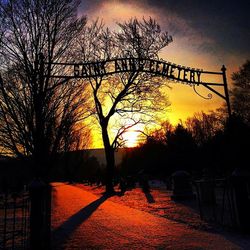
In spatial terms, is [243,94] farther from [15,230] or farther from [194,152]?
[15,230]

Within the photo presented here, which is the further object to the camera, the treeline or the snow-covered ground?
the treeline

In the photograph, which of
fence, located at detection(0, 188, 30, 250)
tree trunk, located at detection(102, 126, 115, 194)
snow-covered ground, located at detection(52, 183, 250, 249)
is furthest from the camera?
tree trunk, located at detection(102, 126, 115, 194)

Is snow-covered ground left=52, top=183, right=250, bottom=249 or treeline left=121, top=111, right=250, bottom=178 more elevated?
treeline left=121, top=111, right=250, bottom=178

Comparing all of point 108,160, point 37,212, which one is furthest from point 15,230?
point 108,160

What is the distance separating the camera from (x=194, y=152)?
44.6 metres

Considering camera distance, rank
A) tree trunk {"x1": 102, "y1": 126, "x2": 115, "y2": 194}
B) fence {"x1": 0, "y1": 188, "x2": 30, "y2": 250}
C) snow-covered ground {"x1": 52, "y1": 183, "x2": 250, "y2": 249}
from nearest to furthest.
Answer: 1. fence {"x1": 0, "y1": 188, "x2": 30, "y2": 250}
2. snow-covered ground {"x1": 52, "y1": 183, "x2": 250, "y2": 249}
3. tree trunk {"x1": 102, "y1": 126, "x2": 115, "y2": 194}

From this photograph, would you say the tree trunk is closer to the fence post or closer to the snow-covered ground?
the snow-covered ground

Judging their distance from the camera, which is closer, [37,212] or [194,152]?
[37,212]

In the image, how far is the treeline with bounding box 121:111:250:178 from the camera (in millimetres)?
26641

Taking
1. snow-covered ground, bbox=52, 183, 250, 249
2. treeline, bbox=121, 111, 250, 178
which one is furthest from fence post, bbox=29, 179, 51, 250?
treeline, bbox=121, 111, 250, 178

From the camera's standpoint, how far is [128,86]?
25312 mm

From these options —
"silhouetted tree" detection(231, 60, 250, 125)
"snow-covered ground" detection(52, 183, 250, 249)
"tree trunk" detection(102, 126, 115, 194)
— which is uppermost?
"silhouetted tree" detection(231, 60, 250, 125)

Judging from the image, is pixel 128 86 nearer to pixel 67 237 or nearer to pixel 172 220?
pixel 172 220

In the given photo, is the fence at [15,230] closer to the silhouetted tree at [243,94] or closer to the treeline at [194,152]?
the treeline at [194,152]
